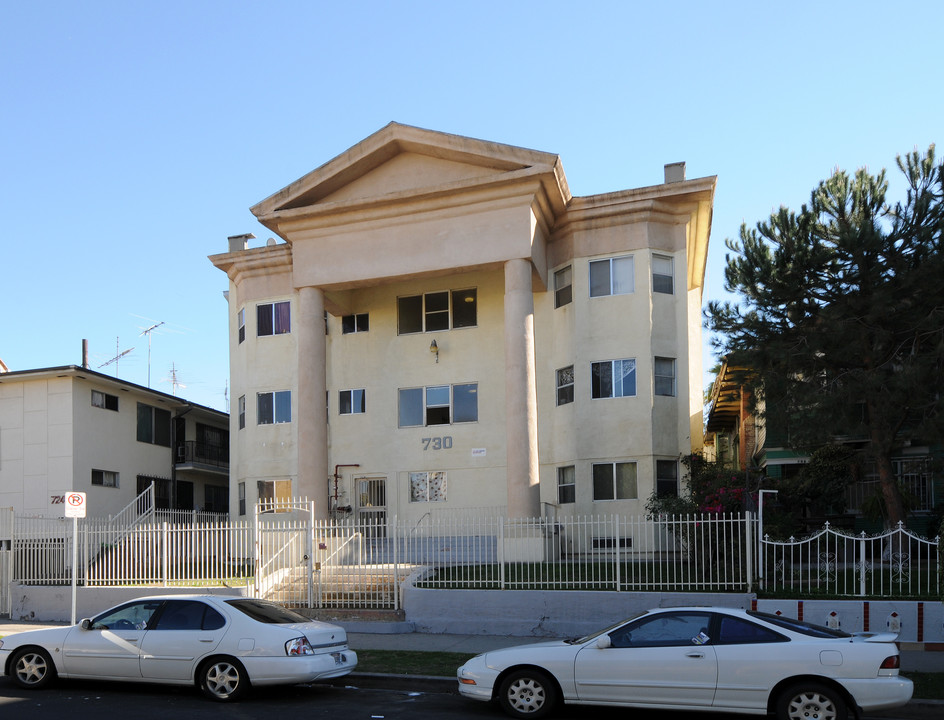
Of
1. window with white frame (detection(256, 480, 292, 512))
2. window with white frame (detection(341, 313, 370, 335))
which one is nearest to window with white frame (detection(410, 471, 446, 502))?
window with white frame (detection(256, 480, 292, 512))

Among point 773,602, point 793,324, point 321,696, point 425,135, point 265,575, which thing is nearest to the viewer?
point 321,696

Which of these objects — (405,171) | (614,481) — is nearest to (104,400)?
(405,171)

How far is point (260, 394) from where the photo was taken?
28328mm

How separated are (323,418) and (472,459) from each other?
4151mm

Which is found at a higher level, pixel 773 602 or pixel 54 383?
pixel 54 383

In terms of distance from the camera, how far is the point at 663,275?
24703 mm

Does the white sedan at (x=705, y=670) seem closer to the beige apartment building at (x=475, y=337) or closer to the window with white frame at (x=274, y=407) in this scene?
the beige apartment building at (x=475, y=337)

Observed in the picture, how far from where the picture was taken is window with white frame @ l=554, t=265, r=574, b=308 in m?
25.2

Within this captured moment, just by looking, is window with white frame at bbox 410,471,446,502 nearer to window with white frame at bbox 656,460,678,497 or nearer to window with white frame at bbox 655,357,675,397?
window with white frame at bbox 656,460,678,497

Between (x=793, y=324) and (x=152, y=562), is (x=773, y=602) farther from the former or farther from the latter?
(x=152, y=562)

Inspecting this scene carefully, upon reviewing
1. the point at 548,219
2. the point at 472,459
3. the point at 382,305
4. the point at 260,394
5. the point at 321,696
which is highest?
the point at 548,219

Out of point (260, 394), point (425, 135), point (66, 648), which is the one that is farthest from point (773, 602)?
point (260, 394)

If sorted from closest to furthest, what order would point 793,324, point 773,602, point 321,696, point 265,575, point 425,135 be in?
1. point 321,696
2. point 773,602
3. point 265,575
4. point 793,324
5. point 425,135

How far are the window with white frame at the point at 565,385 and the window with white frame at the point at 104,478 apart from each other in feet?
46.8
